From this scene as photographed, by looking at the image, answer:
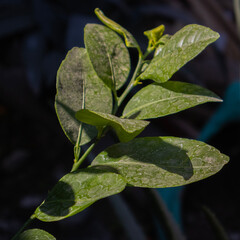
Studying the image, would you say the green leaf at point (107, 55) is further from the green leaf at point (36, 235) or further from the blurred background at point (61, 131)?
the blurred background at point (61, 131)

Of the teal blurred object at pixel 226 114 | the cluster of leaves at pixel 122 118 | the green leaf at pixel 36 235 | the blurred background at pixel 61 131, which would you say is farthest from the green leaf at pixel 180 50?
the teal blurred object at pixel 226 114

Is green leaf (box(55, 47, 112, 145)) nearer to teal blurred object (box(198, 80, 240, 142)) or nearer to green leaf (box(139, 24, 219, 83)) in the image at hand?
green leaf (box(139, 24, 219, 83))

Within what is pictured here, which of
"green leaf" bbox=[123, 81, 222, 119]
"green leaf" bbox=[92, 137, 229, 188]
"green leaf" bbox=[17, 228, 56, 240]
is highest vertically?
"green leaf" bbox=[123, 81, 222, 119]

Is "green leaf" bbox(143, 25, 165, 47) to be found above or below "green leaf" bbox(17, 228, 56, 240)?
above

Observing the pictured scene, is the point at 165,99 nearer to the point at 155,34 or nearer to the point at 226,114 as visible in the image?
the point at 155,34

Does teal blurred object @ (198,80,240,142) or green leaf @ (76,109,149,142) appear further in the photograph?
teal blurred object @ (198,80,240,142)

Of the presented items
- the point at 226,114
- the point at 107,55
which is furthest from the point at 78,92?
the point at 226,114

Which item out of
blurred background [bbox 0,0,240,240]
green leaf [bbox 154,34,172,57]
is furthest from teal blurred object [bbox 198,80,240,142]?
green leaf [bbox 154,34,172,57]
